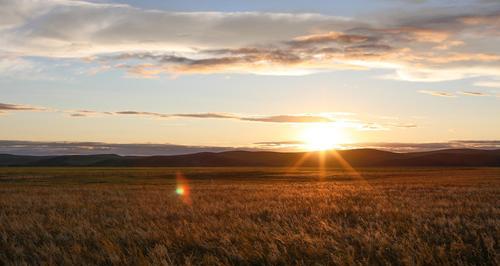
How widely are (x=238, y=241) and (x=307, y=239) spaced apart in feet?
4.27

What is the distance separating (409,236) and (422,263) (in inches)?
80.6

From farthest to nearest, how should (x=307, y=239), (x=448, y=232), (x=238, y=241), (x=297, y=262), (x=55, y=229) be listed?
1. (x=55, y=229)
2. (x=448, y=232)
3. (x=238, y=241)
4. (x=307, y=239)
5. (x=297, y=262)

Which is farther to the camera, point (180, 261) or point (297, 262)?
point (180, 261)

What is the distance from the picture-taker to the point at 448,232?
988 cm

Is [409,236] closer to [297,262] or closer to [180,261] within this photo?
[297,262]

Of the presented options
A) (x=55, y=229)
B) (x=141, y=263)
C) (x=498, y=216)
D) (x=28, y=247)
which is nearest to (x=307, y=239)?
(x=141, y=263)

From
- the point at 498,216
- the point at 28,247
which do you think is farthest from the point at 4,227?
the point at 498,216

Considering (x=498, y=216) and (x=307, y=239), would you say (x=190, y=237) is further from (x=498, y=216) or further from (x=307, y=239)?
(x=498, y=216)

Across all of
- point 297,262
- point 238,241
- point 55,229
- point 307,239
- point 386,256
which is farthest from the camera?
point 55,229

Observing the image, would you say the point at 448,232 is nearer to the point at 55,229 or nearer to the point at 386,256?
the point at 386,256

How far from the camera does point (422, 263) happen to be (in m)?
7.16

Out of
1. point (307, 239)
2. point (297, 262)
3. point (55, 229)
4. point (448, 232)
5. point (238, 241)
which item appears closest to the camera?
point (297, 262)

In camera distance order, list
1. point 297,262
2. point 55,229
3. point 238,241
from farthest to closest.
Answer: point 55,229
point 238,241
point 297,262

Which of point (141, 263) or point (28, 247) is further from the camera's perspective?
point (28, 247)
